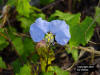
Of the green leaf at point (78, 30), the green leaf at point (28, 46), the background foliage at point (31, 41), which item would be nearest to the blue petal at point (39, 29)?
the background foliage at point (31, 41)

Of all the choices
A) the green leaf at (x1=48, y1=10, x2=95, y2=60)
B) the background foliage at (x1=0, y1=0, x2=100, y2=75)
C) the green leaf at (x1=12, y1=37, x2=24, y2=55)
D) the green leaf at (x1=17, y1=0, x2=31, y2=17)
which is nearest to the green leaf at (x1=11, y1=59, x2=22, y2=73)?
the background foliage at (x1=0, y1=0, x2=100, y2=75)

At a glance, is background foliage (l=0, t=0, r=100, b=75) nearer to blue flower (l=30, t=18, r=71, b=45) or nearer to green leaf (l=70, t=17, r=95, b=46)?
green leaf (l=70, t=17, r=95, b=46)

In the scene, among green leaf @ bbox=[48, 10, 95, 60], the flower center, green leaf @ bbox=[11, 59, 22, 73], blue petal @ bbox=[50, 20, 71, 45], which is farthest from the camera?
green leaf @ bbox=[11, 59, 22, 73]

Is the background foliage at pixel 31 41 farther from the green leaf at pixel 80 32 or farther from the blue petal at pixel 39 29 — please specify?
the blue petal at pixel 39 29

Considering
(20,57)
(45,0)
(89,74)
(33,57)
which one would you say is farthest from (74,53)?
(45,0)

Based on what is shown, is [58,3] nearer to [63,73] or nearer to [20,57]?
[20,57]

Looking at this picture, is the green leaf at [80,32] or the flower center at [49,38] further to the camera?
the green leaf at [80,32]

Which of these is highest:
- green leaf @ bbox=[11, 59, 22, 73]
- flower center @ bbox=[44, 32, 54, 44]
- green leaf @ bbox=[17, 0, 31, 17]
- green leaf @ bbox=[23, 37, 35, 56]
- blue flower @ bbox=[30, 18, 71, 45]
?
green leaf @ bbox=[17, 0, 31, 17]
